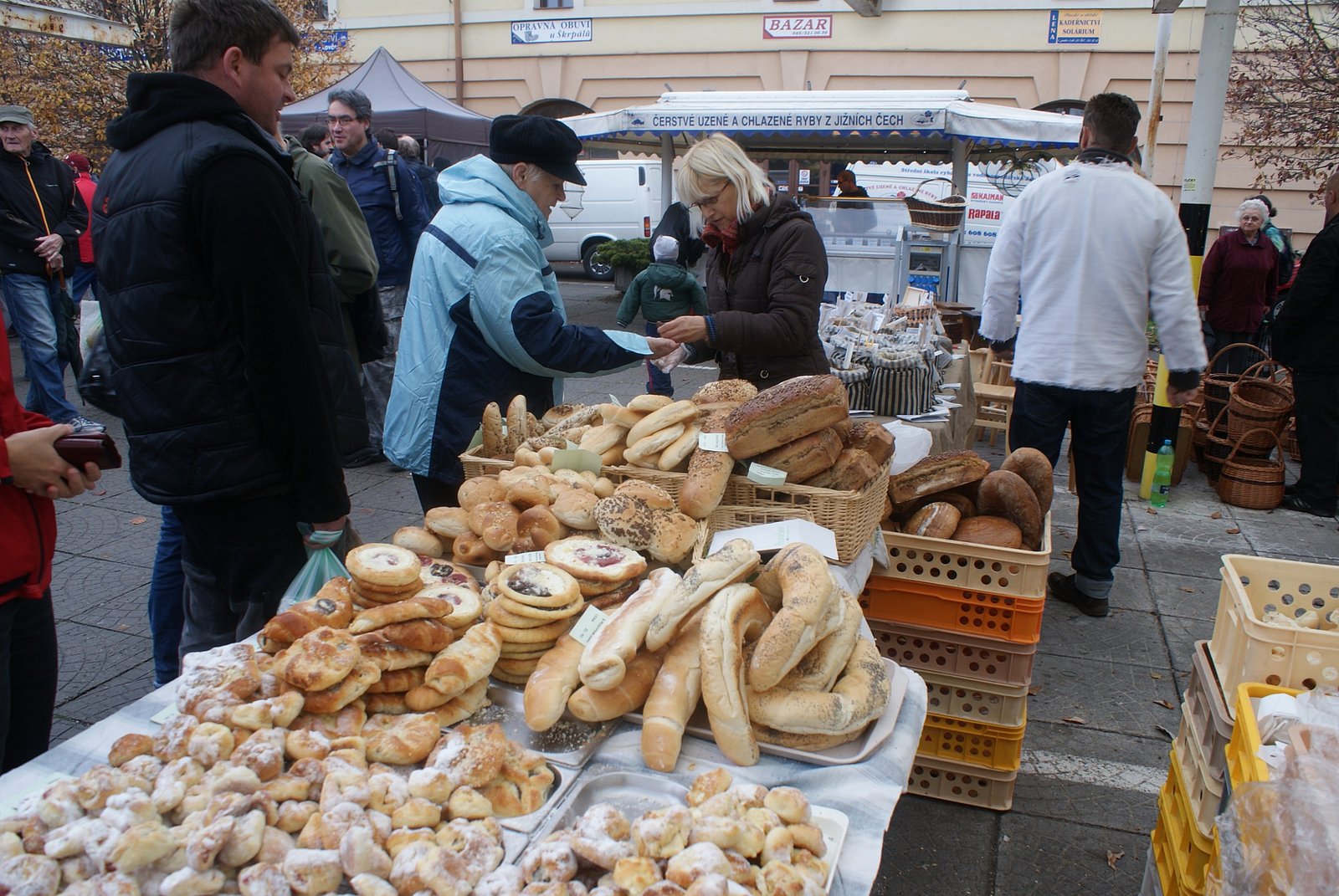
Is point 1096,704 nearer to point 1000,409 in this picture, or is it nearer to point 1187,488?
point 1187,488

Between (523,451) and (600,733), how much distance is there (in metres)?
1.11

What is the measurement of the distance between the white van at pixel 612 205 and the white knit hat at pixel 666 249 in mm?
9342

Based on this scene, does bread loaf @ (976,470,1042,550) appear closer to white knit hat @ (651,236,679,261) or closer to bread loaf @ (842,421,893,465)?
bread loaf @ (842,421,893,465)

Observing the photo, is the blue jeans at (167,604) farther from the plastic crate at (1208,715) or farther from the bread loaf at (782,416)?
the plastic crate at (1208,715)

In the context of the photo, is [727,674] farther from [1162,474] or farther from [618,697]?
[1162,474]

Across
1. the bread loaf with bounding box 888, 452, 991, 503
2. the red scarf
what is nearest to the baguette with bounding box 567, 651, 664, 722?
the bread loaf with bounding box 888, 452, 991, 503

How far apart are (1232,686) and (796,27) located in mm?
18182

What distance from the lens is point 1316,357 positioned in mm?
5629

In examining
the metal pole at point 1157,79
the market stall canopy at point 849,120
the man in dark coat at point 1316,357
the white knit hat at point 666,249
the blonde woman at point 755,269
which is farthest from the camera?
the metal pole at point 1157,79

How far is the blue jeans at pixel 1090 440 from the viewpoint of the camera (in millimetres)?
3938

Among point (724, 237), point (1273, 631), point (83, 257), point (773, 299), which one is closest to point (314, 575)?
point (1273, 631)

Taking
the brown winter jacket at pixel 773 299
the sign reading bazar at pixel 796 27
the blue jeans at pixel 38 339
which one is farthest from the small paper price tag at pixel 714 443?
the sign reading bazar at pixel 796 27

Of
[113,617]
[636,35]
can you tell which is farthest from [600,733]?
[636,35]

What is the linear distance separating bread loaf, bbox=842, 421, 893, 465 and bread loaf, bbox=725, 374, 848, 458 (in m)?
0.19
